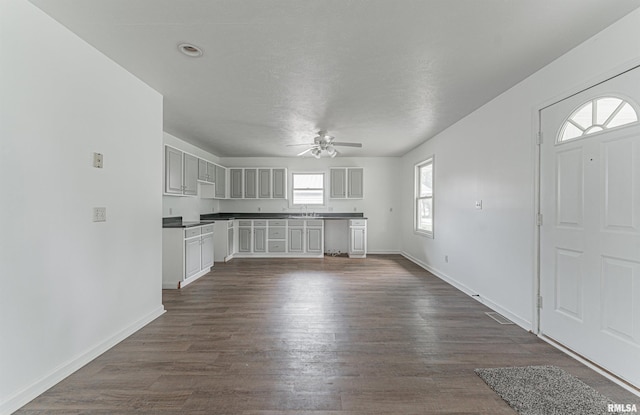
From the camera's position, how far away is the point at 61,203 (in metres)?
2.00

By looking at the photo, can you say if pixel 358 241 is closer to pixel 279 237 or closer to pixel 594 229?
pixel 279 237

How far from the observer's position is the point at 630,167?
6.29 ft

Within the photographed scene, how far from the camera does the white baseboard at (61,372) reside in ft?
5.52

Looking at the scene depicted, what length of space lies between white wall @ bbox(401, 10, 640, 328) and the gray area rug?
2.81ft

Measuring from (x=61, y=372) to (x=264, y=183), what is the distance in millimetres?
5280

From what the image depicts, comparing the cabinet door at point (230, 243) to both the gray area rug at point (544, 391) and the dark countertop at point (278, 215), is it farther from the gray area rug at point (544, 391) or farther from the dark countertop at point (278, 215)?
the gray area rug at point (544, 391)

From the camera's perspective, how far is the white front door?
6.27ft

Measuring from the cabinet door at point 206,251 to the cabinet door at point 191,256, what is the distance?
6.7 inches

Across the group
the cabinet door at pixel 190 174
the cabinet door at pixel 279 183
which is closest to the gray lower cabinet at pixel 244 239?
the cabinet door at pixel 279 183

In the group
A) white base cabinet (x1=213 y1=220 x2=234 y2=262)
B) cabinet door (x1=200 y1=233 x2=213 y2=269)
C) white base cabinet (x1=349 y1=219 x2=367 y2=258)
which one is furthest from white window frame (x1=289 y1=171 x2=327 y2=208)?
cabinet door (x1=200 y1=233 x2=213 y2=269)

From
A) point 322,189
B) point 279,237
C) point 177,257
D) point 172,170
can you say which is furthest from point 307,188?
point 177,257

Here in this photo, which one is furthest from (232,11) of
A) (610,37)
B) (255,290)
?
(255,290)

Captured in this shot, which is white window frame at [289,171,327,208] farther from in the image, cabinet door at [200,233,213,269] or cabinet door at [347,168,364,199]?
cabinet door at [200,233,213,269]

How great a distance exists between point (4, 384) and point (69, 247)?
86 centimetres
